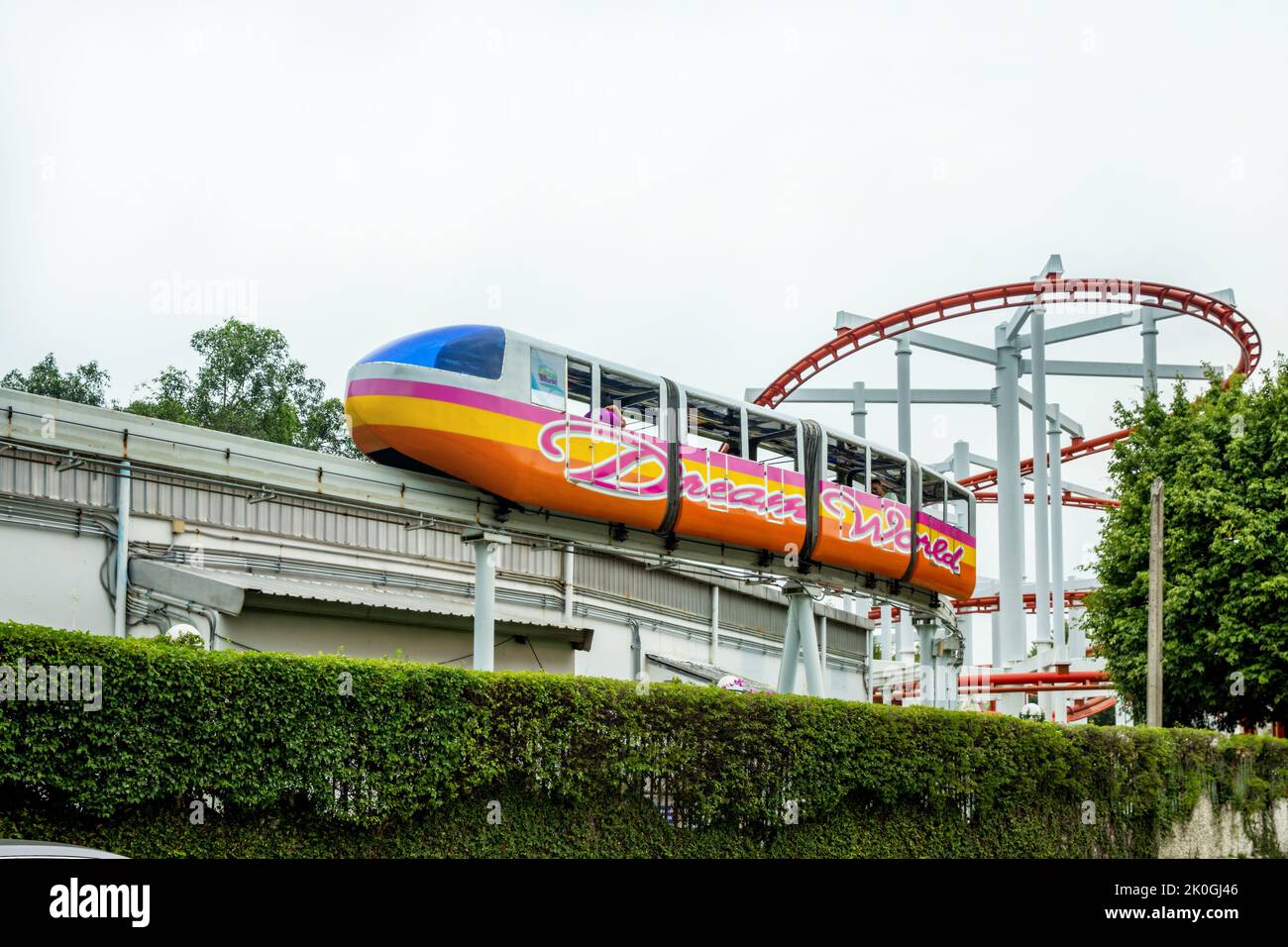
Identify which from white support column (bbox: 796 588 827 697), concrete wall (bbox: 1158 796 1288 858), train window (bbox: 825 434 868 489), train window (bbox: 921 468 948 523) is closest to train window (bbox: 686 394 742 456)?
train window (bbox: 825 434 868 489)

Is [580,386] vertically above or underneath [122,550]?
above

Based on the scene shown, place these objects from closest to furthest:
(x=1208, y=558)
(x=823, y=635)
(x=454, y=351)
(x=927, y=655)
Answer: (x=454, y=351) < (x=1208, y=558) < (x=927, y=655) < (x=823, y=635)

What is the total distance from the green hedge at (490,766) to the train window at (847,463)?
270 inches

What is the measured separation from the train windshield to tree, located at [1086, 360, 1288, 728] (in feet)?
59.3

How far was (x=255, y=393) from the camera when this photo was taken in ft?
155

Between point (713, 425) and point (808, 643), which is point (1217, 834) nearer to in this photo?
point (808, 643)

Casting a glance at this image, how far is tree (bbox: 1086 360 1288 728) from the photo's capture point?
27.8 m

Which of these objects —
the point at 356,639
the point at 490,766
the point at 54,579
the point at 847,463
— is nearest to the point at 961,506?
the point at 847,463

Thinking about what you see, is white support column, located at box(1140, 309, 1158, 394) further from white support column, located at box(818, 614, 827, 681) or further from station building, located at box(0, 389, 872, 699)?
station building, located at box(0, 389, 872, 699)

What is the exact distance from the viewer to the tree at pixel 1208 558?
27812 millimetres

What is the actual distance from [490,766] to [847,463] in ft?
45.8
